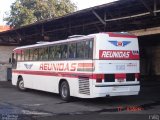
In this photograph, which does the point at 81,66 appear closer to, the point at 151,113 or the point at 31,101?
the point at 31,101

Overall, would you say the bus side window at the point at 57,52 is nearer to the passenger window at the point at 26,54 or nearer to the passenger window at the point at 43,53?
the passenger window at the point at 43,53

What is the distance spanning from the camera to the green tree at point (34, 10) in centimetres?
4978

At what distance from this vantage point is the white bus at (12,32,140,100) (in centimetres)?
1520

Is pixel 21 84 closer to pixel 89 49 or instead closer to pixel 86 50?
pixel 86 50

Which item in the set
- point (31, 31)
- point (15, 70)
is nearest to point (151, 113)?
point (15, 70)

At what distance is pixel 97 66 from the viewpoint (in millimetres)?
15117

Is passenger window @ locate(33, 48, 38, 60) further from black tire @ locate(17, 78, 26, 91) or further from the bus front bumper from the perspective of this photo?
the bus front bumper

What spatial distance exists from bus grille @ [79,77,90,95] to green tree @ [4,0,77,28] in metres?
34.6

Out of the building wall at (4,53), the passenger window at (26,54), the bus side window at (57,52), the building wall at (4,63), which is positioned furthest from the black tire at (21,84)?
the building wall at (4,53)

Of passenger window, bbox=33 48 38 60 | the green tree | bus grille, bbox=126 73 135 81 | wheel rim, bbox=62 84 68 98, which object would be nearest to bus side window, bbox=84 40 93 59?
bus grille, bbox=126 73 135 81

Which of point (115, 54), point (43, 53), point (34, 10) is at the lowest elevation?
point (115, 54)

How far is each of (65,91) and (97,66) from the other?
9.71ft

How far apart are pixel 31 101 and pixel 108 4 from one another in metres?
5.69

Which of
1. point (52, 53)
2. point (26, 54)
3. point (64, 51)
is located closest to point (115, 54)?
point (64, 51)
